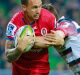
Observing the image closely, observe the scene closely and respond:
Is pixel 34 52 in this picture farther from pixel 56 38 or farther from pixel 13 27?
pixel 56 38

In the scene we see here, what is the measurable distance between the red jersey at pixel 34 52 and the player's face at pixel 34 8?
0.12 meters

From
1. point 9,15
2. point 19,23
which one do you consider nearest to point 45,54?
point 19,23

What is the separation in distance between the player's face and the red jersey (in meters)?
0.12

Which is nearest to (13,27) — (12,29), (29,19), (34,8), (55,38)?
(12,29)

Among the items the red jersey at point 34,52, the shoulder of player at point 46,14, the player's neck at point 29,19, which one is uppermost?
the shoulder of player at point 46,14

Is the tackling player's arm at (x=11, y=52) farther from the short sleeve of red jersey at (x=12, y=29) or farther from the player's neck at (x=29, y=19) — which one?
the player's neck at (x=29, y=19)

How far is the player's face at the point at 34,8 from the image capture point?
4.27 meters

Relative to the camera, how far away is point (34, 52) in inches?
175

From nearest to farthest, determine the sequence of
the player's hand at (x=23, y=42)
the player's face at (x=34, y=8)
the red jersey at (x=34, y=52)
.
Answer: the player's hand at (x=23, y=42) < the player's face at (x=34, y=8) < the red jersey at (x=34, y=52)

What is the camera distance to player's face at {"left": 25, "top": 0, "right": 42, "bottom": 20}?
4268 millimetres

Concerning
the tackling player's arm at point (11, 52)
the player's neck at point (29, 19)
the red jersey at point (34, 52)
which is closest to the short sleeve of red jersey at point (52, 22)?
the red jersey at point (34, 52)

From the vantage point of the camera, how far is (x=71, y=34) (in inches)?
165

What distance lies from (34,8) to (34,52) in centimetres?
44

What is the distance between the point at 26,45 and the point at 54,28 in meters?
0.47
